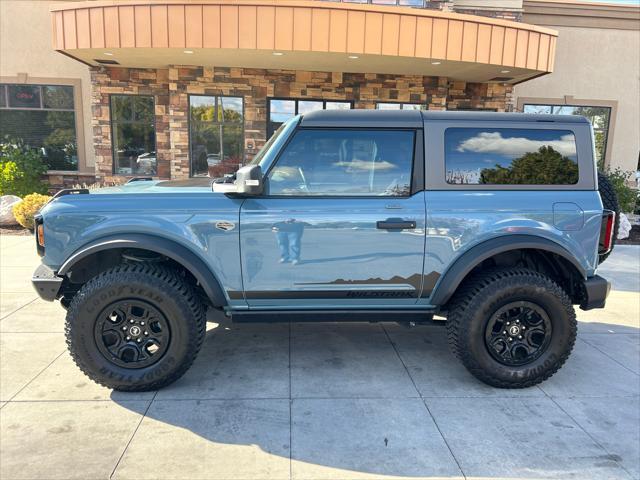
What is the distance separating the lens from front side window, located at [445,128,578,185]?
12.0 feet

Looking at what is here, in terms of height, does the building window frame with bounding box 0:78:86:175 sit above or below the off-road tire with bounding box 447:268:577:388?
above

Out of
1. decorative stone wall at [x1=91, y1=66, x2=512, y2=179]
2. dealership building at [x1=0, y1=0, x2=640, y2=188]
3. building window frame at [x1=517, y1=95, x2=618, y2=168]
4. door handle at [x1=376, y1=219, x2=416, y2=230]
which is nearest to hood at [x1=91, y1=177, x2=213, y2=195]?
door handle at [x1=376, y1=219, x2=416, y2=230]

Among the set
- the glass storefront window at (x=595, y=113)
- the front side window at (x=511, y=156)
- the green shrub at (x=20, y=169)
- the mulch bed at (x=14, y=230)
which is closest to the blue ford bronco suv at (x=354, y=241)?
the front side window at (x=511, y=156)

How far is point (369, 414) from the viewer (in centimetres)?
332

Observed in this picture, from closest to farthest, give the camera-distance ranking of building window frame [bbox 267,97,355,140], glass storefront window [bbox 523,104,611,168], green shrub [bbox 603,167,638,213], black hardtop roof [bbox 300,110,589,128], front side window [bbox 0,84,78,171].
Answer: black hardtop roof [bbox 300,110,589,128] < green shrub [bbox 603,167,638,213] < building window frame [bbox 267,97,355,140] < front side window [bbox 0,84,78,171] < glass storefront window [bbox 523,104,611,168]

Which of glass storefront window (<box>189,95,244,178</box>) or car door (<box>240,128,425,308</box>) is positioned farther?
glass storefront window (<box>189,95,244,178</box>)

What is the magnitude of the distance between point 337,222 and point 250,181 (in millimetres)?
686

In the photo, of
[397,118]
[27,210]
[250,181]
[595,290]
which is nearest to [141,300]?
[250,181]

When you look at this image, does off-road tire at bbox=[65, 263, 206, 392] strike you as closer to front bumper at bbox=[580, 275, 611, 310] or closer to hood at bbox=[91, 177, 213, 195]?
hood at bbox=[91, 177, 213, 195]

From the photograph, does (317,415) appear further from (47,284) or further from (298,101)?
(298,101)

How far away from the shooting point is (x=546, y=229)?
3619 millimetres

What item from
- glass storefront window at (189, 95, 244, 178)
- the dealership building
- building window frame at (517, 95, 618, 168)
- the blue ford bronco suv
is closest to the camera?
the blue ford bronco suv

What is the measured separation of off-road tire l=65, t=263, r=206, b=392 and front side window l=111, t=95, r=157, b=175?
9828 mm

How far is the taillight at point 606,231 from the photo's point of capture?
12.3 ft
